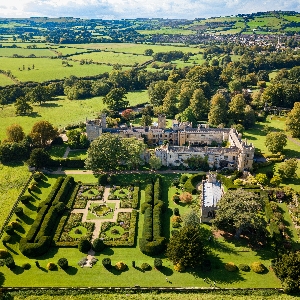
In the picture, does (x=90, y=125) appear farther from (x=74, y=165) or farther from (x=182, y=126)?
(x=182, y=126)

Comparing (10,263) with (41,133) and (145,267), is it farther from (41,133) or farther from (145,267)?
(41,133)

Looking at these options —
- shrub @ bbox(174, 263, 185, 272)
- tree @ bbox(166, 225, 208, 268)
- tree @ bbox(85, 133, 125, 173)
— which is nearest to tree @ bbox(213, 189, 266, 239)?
tree @ bbox(166, 225, 208, 268)

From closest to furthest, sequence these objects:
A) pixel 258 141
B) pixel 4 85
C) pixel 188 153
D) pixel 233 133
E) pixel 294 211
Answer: pixel 294 211 < pixel 188 153 < pixel 233 133 < pixel 258 141 < pixel 4 85

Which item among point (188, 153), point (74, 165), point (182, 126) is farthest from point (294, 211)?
point (74, 165)

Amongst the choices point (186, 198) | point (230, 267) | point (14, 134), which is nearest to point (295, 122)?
point (186, 198)

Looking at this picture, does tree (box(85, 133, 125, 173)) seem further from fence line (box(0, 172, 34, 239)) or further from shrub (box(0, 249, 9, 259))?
shrub (box(0, 249, 9, 259))
